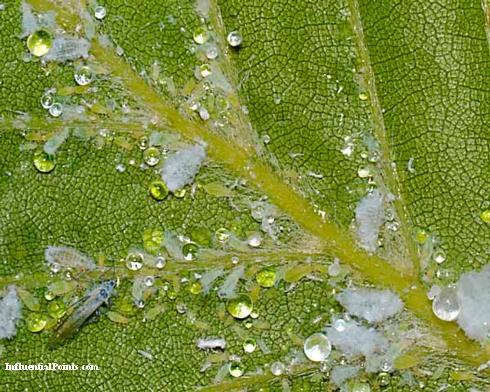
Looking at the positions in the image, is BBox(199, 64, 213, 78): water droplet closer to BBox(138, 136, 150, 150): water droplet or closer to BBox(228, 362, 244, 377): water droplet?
BBox(138, 136, 150, 150): water droplet

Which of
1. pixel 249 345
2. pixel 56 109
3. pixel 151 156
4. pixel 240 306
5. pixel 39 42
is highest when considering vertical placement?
pixel 39 42

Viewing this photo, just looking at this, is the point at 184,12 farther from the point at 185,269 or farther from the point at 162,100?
the point at 185,269

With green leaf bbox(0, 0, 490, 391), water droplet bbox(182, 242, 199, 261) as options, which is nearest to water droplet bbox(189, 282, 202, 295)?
green leaf bbox(0, 0, 490, 391)

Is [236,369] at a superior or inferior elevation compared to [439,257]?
inferior

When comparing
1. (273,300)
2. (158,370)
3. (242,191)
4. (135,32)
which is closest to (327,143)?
(242,191)

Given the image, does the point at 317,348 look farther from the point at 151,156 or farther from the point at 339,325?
the point at 151,156

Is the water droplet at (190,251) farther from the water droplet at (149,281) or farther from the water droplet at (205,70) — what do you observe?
the water droplet at (205,70)

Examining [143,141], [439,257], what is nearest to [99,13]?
[143,141]
